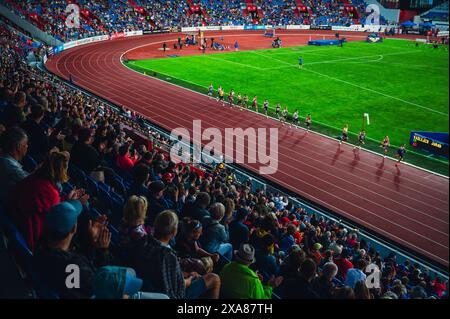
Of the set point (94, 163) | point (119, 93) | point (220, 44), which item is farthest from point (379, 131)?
point (220, 44)

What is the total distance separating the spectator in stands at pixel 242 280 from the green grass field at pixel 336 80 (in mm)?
17707

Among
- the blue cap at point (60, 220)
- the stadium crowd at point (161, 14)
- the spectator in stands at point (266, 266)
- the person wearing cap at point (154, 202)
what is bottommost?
the spectator in stands at point (266, 266)

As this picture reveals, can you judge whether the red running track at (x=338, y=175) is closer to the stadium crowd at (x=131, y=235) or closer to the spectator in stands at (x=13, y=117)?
the stadium crowd at (x=131, y=235)

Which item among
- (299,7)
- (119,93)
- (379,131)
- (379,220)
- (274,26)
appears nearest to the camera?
(379,220)

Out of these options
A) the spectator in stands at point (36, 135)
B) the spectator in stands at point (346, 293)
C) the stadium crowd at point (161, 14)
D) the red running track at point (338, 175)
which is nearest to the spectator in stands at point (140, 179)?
the spectator in stands at point (36, 135)

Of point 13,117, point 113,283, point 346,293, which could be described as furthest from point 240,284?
point 13,117

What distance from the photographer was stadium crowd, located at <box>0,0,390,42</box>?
180ft

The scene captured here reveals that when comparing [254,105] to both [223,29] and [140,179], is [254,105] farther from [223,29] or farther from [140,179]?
[223,29]

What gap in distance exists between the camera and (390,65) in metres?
45.7

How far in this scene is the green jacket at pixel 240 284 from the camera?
4363mm

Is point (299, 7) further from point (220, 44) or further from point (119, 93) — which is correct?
point (119, 93)

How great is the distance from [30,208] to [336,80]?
36866mm

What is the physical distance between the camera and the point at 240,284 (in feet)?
14.5
